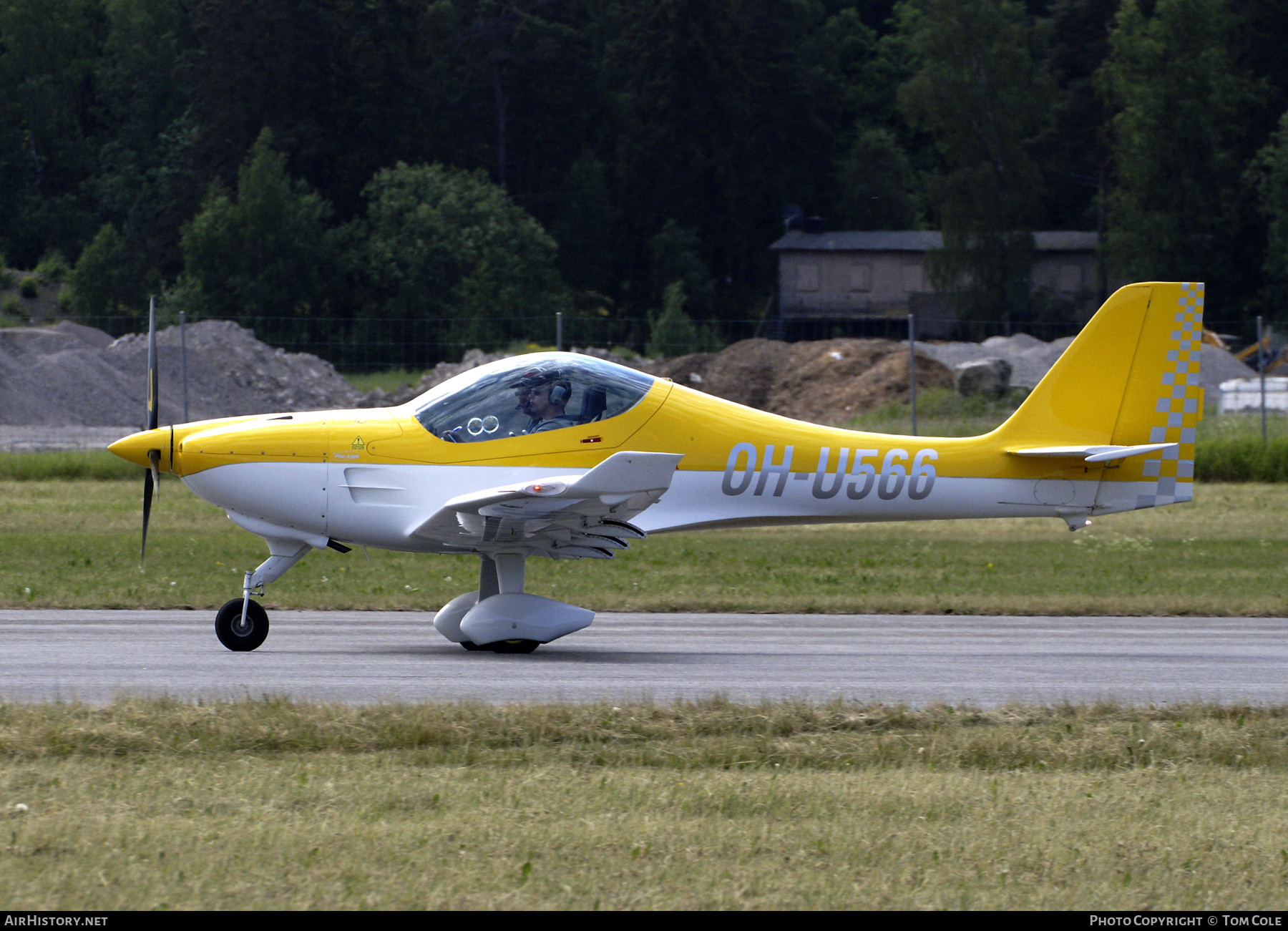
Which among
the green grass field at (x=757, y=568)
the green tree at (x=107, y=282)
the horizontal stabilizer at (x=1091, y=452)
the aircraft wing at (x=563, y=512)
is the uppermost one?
the green tree at (x=107, y=282)

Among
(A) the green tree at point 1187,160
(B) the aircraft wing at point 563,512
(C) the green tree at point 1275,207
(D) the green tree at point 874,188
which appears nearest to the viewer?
(B) the aircraft wing at point 563,512

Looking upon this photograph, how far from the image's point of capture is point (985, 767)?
7.17 meters

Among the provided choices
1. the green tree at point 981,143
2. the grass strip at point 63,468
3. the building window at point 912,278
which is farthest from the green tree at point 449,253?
the grass strip at point 63,468

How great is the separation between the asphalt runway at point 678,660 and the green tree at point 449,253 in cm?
4578

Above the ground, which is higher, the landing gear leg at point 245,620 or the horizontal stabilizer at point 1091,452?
the horizontal stabilizer at point 1091,452

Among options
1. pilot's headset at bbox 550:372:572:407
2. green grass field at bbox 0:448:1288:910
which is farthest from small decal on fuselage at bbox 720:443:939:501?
green grass field at bbox 0:448:1288:910

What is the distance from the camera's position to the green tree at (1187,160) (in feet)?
198

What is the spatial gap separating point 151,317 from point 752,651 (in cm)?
525

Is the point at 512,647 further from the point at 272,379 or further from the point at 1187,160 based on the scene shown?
the point at 1187,160

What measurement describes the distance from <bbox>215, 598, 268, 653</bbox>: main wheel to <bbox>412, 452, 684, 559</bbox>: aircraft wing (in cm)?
122

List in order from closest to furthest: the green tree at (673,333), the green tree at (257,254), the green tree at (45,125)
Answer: the green tree at (673,333), the green tree at (257,254), the green tree at (45,125)

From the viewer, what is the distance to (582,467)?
1043 cm

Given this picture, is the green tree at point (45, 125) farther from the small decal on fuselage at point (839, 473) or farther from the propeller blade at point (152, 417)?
the small decal on fuselage at point (839, 473)

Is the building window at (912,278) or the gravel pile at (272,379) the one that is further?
the building window at (912,278)
